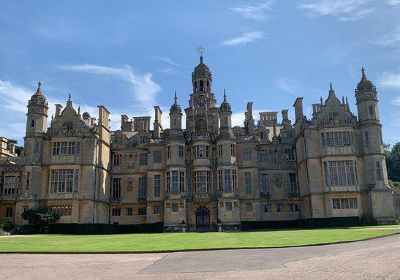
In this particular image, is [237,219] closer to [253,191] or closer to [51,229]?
[253,191]

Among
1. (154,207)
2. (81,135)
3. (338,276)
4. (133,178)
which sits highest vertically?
(81,135)

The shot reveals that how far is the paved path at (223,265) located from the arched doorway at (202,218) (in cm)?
2982

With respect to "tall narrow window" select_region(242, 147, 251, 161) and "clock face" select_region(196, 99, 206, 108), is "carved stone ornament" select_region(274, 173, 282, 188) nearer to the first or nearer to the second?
"tall narrow window" select_region(242, 147, 251, 161)

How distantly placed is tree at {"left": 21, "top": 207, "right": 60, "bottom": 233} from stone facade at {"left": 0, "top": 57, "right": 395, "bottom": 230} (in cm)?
175

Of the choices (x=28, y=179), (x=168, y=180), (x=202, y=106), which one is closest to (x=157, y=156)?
(x=168, y=180)

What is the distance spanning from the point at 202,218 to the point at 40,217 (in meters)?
19.2

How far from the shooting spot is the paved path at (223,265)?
498 inches

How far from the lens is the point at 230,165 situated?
4803 centimetres

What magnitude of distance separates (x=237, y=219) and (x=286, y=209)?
779 cm

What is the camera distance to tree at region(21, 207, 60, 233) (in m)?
42.5

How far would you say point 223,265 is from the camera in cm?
1465

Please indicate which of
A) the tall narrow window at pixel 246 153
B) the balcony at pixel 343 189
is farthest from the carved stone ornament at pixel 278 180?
the balcony at pixel 343 189

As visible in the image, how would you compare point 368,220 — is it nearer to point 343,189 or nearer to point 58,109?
point 343,189

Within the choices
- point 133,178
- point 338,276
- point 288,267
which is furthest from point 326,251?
point 133,178
